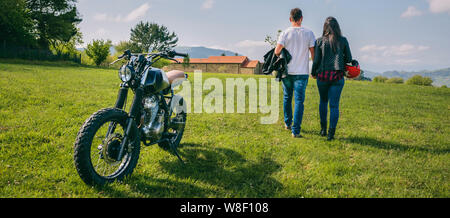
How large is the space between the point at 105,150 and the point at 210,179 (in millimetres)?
1302

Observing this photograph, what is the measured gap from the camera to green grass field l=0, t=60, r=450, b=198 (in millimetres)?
2871

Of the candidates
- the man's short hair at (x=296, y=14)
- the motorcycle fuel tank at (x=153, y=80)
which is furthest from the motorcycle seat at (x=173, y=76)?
the man's short hair at (x=296, y=14)

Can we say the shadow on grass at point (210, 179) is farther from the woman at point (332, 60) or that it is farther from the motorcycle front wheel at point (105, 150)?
the woman at point (332, 60)

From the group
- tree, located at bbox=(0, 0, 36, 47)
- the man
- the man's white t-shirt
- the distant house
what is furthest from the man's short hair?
the distant house

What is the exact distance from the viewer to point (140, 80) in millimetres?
3045

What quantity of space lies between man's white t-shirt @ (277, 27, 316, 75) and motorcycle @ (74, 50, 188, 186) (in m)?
2.61

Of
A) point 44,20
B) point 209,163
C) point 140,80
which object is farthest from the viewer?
point 44,20

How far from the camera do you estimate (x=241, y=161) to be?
3.79m

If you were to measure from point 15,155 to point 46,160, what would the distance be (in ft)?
1.63

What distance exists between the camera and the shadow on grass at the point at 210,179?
282 centimetres

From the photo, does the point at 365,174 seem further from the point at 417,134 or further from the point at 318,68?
the point at 417,134

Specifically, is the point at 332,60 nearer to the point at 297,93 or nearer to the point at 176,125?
the point at 297,93

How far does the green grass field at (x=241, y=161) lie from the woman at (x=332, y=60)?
37.7 inches
